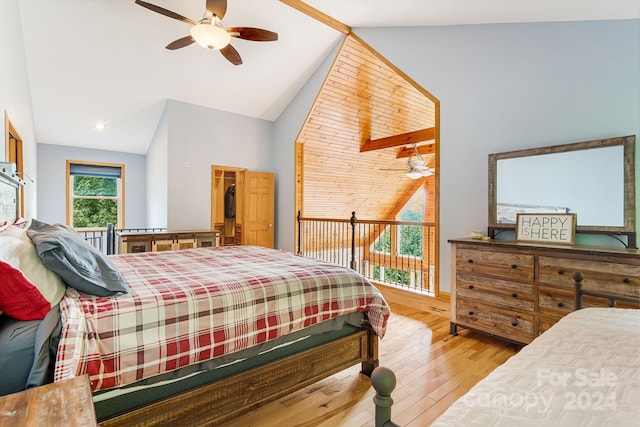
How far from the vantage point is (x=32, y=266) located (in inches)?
49.9

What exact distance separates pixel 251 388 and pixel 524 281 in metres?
2.16

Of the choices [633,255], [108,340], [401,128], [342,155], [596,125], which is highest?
[401,128]

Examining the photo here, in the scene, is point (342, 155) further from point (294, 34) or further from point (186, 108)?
point (186, 108)

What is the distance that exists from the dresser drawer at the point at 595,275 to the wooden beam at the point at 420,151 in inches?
175

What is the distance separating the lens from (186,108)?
4.88 meters

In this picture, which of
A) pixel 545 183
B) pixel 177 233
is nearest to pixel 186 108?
pixel 177 233

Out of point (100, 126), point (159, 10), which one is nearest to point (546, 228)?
point (159, 10)

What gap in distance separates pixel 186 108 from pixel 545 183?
188 inches

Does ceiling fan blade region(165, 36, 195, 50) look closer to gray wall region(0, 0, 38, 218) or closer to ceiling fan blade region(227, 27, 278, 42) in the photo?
ceiling fan blade region(227, 27, 278, 42)

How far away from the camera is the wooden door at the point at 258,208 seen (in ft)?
17.6

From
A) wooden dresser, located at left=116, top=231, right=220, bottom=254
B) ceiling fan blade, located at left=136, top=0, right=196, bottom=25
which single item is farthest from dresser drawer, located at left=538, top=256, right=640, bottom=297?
wooden dresser, located at left=116, top=231, right=220, bottom=254

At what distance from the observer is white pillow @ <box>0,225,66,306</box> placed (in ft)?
3.98

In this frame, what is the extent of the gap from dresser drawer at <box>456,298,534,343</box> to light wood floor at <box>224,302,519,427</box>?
15cm

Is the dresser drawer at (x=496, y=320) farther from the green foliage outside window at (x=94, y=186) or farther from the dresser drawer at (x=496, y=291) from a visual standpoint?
the green foliage outside window at (x=94, y=186)
